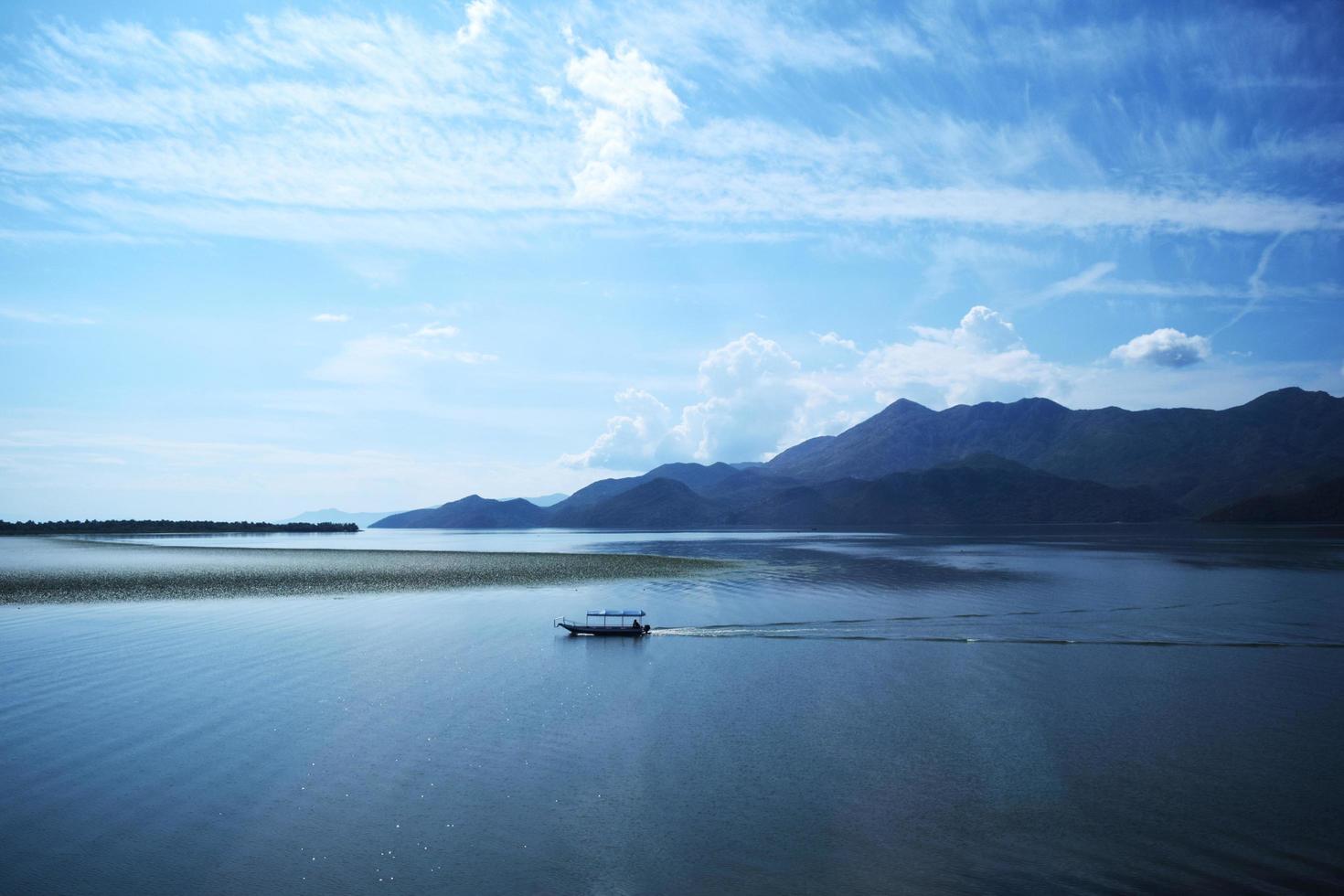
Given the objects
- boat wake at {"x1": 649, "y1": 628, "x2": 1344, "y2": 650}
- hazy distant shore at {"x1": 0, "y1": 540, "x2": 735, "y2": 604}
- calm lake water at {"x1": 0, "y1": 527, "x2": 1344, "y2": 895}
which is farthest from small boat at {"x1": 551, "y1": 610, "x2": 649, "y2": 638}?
hazy distant shore at {"x1": 0, "y1": 540, "x2": 735, "y2": 604}

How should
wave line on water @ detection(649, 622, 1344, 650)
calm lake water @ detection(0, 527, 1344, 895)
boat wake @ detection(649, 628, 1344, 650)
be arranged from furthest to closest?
boat wake @ detection(649, 628, 1344, 650), wave line on water @ detection(649, 622, 1344, 650), calm lake water @ detection(0, 527, 1344, 895)

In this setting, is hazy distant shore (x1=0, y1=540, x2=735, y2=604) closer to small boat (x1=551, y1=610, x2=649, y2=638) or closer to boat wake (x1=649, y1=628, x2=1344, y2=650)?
small boat (x1=551, y1=610, x2=649, y2=638)

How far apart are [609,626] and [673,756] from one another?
72.8 ft

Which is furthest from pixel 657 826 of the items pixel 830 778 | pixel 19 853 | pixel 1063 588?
pixel 1063 588

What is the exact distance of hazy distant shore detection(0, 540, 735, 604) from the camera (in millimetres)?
62562

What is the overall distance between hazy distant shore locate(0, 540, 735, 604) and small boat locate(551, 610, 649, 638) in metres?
25.8

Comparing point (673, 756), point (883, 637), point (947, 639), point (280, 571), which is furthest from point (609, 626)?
point (280, 571)

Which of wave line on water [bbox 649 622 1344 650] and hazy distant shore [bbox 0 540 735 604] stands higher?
hazy distant shore [bbox 0 540 735 604]

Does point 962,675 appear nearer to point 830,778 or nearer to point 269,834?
point 830,778

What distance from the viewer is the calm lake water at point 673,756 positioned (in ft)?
50.4

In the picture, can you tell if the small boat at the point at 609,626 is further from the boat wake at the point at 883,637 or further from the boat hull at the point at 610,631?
the boat wake at the point at 883,637

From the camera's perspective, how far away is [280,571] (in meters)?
80.6

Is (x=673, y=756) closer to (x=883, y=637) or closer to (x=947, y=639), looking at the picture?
(x=883, y=637)

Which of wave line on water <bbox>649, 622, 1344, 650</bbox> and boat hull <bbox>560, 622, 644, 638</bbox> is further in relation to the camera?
boat hull <bbox>560, 622, 644, 638</bbox>
